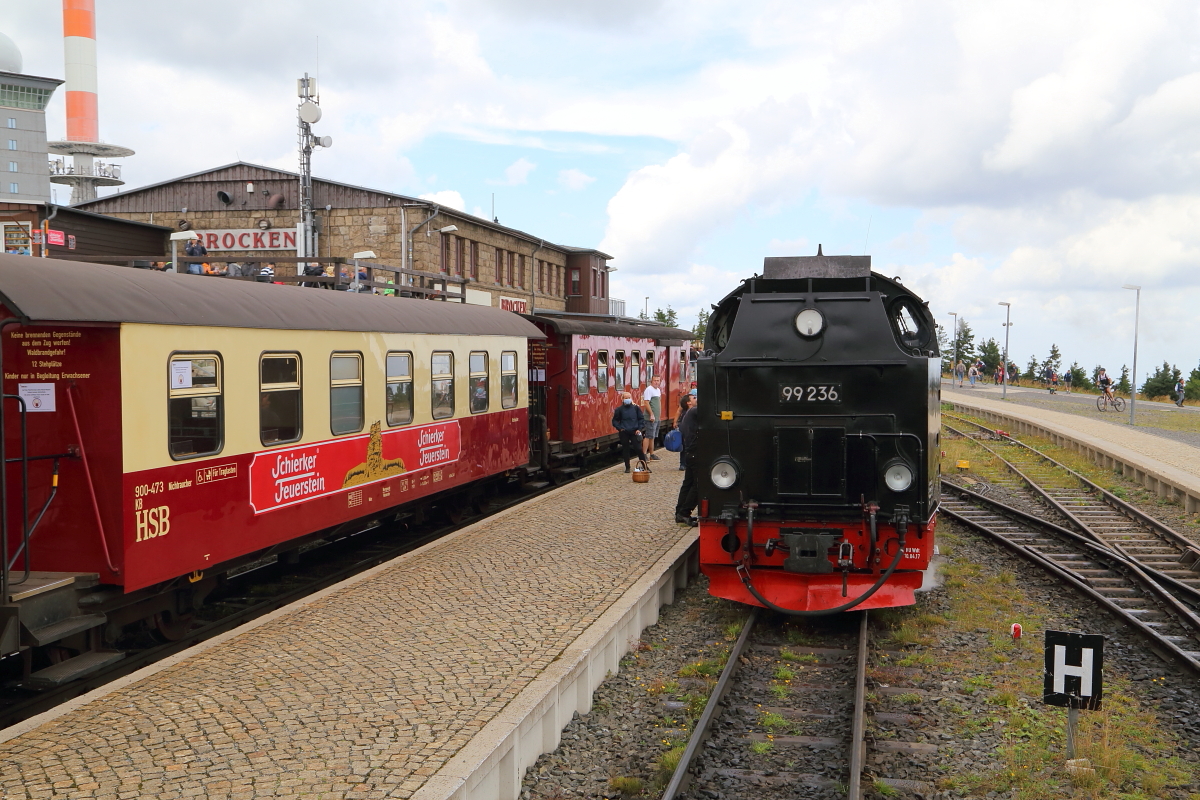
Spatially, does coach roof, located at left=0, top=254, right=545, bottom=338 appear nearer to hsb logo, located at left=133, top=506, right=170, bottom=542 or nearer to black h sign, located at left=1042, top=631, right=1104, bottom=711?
hsb logo, located at left=133, top=506, right=170, bottom=542

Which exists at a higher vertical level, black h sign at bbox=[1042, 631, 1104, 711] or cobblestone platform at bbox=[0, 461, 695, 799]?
black h sign at bbox=[1042, 631, 1104, 711]

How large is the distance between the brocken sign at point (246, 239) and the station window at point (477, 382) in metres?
22.9

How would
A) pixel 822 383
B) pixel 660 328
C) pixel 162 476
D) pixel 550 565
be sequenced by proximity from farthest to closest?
pixel 660 328 → pixel 550 565 → pixel 822 383 → pixel 162 476

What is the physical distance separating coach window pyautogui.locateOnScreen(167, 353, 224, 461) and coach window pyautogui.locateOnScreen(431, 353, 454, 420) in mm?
4647

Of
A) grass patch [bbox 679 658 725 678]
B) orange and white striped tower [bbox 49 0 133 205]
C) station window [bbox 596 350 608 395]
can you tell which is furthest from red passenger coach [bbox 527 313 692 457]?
orange and white striped tower [bbox 49 0 133 205]

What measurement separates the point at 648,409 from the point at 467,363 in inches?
257

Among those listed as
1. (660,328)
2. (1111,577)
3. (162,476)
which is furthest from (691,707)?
(660,328)

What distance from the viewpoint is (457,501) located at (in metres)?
15.1

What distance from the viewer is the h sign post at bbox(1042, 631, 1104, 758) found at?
6695 millimetres

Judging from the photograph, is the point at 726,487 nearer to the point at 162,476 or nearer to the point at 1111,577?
the point at 162,476

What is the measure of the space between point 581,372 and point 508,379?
3449 millimetres

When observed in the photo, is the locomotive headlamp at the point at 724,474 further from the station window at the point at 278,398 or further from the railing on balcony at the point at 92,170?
the railing on balcony at the point at 92,170

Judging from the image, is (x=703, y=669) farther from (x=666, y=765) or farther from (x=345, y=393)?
(x=345, y=393)

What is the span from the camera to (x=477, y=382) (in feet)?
48.4
